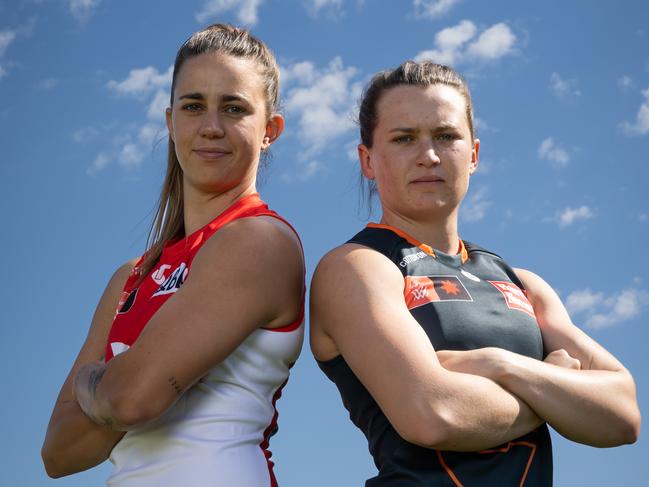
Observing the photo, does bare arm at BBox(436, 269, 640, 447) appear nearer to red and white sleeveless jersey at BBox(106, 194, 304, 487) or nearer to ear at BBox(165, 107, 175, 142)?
red and white sleeveless jersey at BBox(106, 194, 304, 487)

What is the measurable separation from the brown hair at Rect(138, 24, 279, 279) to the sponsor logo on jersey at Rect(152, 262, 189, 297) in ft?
1.10

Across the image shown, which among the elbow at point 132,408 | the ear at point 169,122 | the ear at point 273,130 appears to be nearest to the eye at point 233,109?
the ear at point 273,130

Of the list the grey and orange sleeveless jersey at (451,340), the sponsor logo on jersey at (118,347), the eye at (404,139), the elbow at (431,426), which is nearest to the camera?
the elbow at (431,426)

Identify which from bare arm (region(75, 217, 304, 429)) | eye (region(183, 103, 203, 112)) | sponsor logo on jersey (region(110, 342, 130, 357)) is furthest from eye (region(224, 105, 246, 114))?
sponsor logo on jersey (region(110, 342, 130, 357))

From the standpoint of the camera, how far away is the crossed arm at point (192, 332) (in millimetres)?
3162

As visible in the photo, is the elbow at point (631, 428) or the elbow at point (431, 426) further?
the elbow at point (631, 428)

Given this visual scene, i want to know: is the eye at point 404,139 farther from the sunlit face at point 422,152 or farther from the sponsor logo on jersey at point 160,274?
the sponsor logo on jersey at point 160,274

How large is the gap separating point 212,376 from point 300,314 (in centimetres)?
48

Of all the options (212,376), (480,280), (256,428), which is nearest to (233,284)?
(212,376)

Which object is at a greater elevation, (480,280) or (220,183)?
(220,183)

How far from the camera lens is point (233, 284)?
10.7ft

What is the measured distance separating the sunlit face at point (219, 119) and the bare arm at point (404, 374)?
0.74m

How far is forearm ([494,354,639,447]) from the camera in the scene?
3291mm

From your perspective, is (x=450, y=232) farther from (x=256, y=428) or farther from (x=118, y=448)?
(x=118, y=448)
